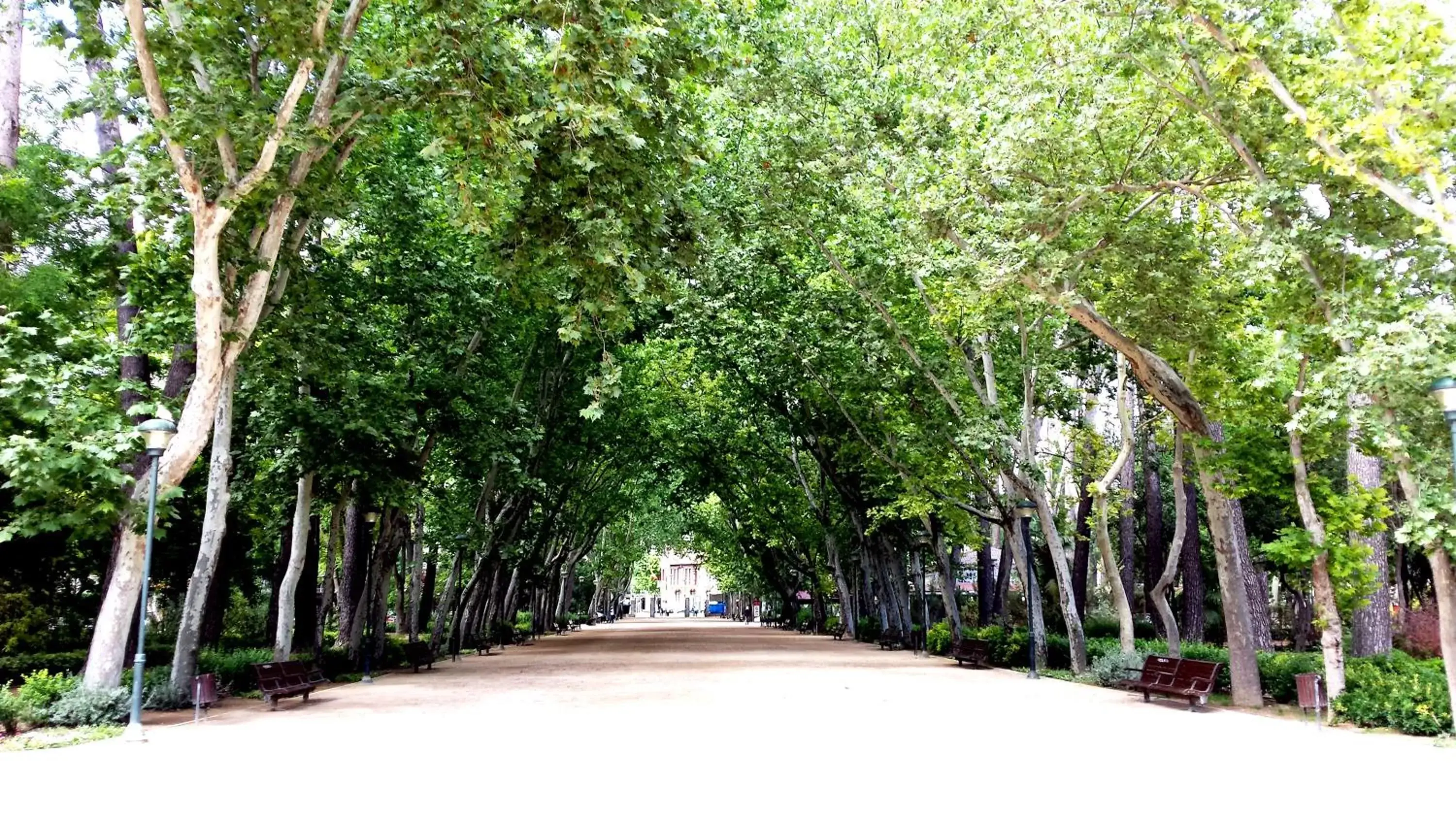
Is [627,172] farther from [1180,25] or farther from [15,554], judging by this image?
[15,554]

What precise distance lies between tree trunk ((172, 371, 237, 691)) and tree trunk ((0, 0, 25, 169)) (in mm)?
5013

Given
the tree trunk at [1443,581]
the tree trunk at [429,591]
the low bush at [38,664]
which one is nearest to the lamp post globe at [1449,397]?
the tree trunk at [1443,581]

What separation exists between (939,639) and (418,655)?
13173 mm

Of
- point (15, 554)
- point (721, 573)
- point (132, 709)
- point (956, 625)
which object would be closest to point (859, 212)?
point (956, 625)

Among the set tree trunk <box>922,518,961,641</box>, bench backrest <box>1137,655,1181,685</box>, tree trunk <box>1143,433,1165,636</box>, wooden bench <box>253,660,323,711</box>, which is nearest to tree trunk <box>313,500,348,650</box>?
wooden bench <box>253,660,323,711</box>

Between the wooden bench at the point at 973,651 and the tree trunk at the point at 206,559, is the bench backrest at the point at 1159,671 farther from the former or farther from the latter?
the tree trunk at the point at 206,559

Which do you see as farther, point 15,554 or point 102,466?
point 15,554

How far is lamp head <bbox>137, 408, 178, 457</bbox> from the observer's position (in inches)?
446

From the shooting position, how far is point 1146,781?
7773 mm

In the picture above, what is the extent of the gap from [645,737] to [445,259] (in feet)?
34.0

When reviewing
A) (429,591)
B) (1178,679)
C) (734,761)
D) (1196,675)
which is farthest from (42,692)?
(429,591)

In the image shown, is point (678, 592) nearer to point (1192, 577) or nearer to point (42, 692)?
point (1192, 577)

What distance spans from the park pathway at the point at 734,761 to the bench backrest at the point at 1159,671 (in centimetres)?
38

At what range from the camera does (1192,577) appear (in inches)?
818
